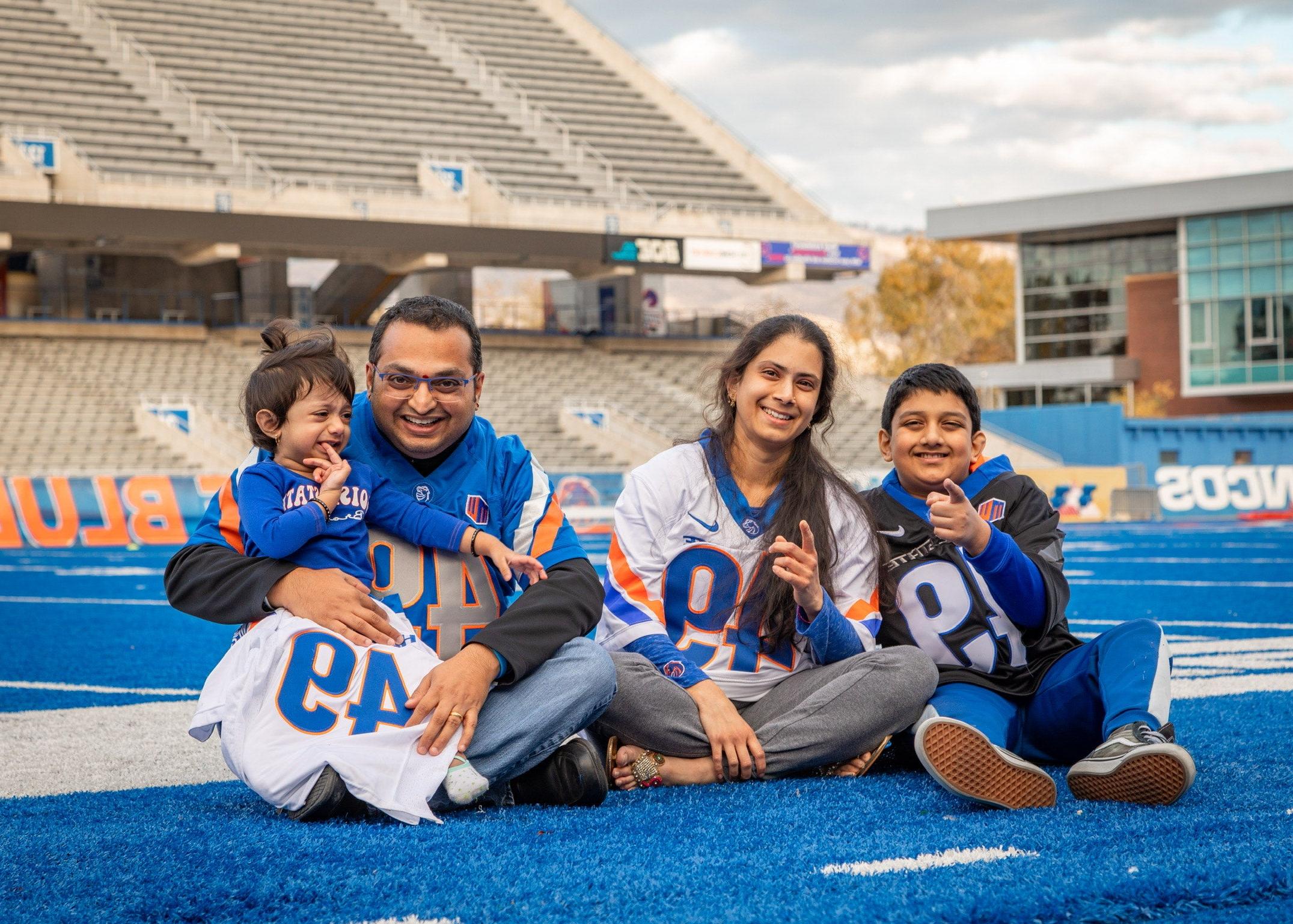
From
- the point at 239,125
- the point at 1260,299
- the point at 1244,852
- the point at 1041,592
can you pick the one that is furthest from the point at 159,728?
the point at 1260,299

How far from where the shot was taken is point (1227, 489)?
22312 millimetres

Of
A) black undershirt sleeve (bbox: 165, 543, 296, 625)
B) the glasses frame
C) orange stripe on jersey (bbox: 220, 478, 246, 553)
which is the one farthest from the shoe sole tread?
orange stripe on jersey (bbox: 220, 478, 246, 553)

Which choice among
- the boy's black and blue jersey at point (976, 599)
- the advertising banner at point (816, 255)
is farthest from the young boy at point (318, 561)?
the advertising banner at point (816, 255)

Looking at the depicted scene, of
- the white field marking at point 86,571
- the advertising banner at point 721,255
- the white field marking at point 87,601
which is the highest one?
the advertising banner at point 721,255

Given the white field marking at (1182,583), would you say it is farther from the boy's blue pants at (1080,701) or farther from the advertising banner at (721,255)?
the advertising banner at (721,255)

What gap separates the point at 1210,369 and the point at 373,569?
125ft

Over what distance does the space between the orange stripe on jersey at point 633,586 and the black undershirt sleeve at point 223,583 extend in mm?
901

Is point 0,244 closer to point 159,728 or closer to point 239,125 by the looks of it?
point 239,125

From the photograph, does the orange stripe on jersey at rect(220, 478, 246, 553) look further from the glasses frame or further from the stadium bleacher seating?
the stadium bleacher seating

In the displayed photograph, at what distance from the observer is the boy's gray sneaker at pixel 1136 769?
3246 mm

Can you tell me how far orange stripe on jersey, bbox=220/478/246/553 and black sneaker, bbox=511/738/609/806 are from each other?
0.93 m

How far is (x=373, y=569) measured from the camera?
367 cm

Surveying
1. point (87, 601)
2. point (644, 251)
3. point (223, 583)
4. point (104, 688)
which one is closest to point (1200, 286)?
point (644, 251)

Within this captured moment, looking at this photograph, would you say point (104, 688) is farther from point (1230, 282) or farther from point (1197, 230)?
point (1197, 230)
